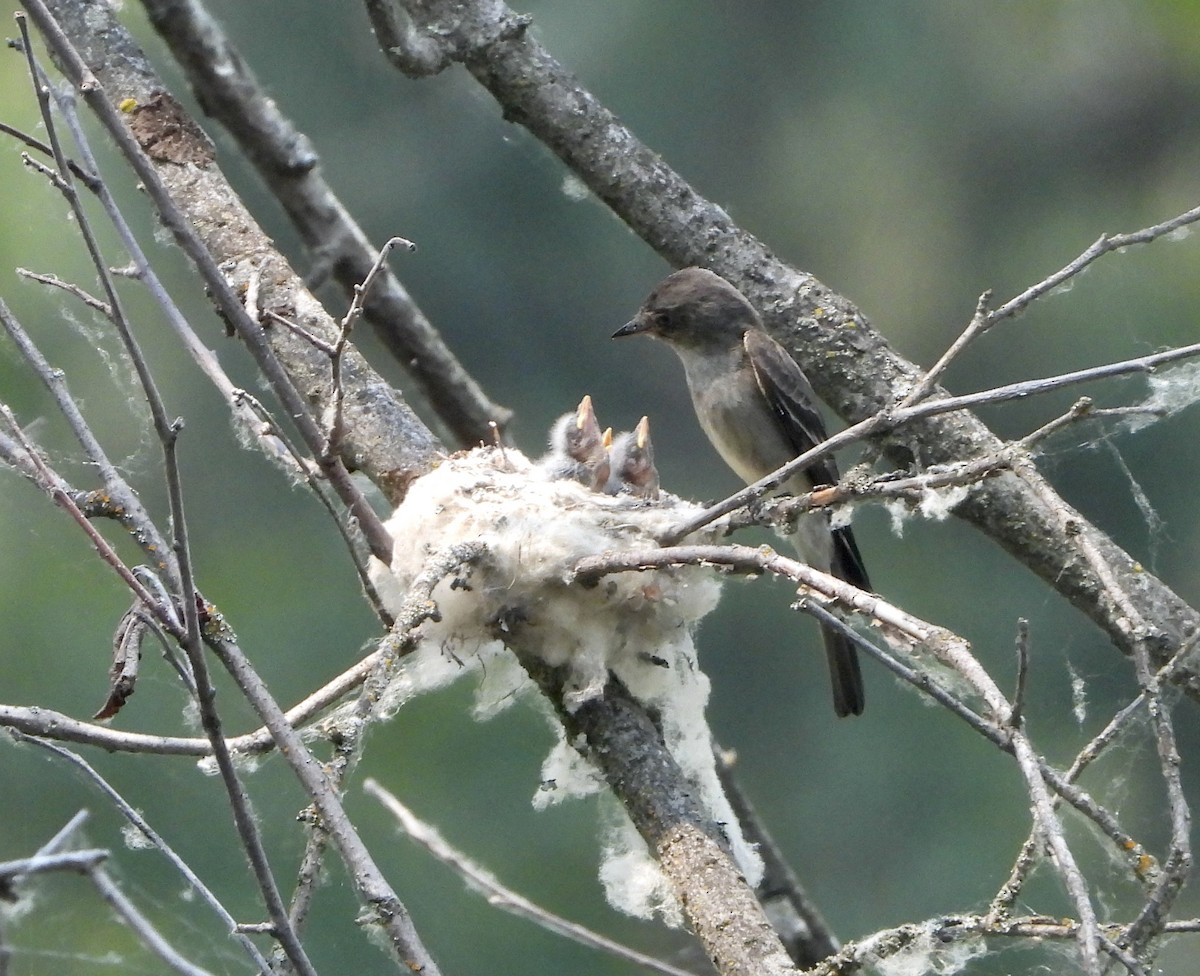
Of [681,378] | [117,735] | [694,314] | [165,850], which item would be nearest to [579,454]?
[694,314]

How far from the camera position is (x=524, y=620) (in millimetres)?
1880

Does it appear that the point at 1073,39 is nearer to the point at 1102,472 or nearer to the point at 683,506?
the point at 1102,472

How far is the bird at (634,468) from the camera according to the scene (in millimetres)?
2639

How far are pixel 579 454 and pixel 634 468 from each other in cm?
12

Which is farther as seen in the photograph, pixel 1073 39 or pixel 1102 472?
pixel 1073 39

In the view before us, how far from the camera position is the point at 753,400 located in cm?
301

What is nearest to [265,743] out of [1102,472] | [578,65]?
[1102,472]

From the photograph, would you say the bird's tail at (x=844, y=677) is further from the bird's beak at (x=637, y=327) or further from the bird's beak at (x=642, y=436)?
the bird's beak at (x=637, y=327)

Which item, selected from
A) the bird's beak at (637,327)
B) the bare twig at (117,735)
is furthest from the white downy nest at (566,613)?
the bird's beak at (637,327)

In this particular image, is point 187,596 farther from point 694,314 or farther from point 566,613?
point 694,314

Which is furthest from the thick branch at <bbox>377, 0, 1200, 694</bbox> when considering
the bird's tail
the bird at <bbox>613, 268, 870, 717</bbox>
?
the bird's tail

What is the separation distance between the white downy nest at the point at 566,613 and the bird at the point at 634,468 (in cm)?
43

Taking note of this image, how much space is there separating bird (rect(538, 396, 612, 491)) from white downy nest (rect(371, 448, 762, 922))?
0.38m

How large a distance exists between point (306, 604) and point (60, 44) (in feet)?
13.8
